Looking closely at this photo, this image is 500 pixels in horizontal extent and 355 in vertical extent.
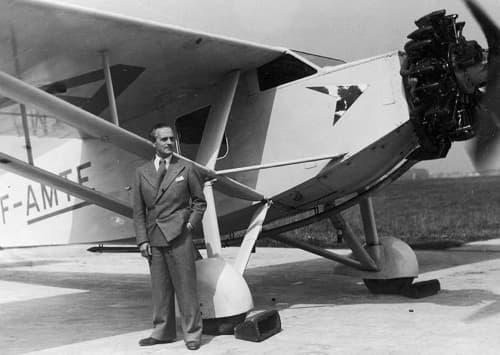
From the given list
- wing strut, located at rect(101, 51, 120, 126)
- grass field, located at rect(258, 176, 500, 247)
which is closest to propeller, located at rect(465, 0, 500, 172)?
wing strut, located at rect(101, 51, 120, 126)

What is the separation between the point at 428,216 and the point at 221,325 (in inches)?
601

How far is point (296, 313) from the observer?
6559 mm

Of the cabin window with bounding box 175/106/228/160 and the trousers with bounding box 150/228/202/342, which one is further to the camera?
the cabin window with bounding box 175/106/228/160

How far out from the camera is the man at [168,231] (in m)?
5.19

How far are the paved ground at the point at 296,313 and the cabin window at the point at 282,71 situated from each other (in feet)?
8.39

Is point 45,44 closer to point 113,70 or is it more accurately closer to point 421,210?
point 113,70

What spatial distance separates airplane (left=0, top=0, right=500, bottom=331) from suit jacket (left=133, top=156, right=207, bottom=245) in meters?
0.55

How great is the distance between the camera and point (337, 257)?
25.4 feet

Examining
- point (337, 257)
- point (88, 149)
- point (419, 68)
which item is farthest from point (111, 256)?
point (419, 68)

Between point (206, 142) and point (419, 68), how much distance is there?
239cm

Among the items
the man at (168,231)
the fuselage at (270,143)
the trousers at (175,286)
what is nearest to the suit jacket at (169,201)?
the man at (168,231)

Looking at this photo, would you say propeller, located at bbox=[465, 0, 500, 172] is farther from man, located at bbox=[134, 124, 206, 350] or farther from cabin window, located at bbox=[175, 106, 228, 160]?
cabin window, located at bbox=[175, 106, 228, 160]

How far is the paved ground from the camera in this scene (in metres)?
5.03

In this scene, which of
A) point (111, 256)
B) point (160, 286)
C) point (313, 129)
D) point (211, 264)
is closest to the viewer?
point (160, 286)
